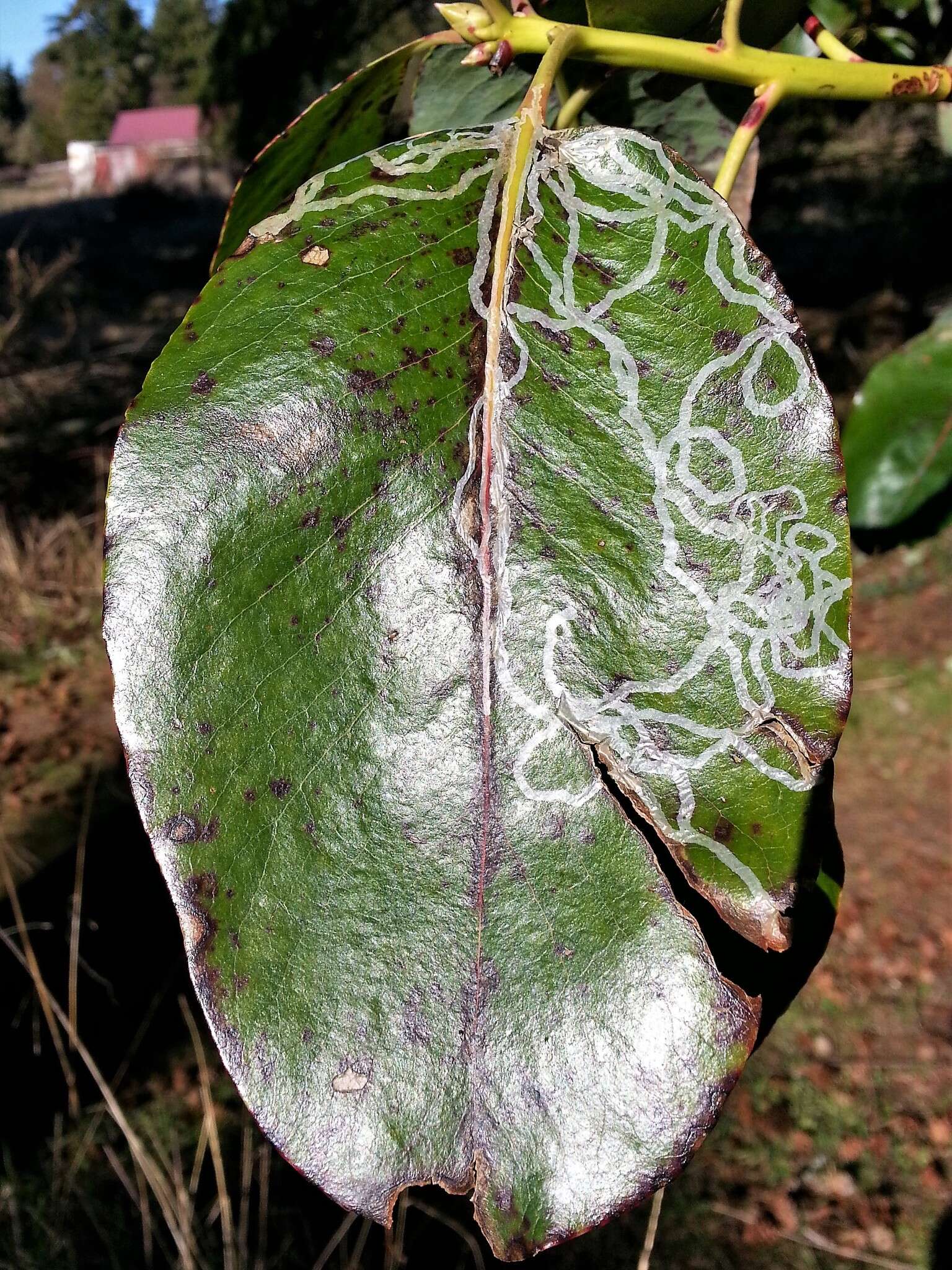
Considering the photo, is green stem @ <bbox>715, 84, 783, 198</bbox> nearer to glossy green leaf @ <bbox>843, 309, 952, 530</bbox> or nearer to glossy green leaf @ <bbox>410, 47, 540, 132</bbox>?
glossy green leaf @ <bbox>410, 47, 540, 132</bbox>

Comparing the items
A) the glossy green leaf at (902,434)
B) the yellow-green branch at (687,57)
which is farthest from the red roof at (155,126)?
the yellow-green branch at (687,57)

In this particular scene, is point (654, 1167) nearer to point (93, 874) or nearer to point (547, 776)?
point (547, 776)

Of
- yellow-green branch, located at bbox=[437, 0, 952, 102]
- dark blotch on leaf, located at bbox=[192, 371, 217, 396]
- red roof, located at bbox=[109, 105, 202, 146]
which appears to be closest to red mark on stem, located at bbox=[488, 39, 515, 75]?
yellow-green branch, located at bbox=[437, 0, 952, 102]

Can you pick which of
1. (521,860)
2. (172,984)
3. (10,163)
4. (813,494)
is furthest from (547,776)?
(10,163)

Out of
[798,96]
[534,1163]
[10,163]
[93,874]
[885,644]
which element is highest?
[10,163]

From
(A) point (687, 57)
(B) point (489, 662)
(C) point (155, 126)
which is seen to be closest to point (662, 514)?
(B) point (489, 662)
